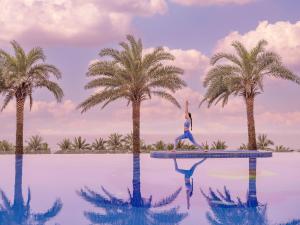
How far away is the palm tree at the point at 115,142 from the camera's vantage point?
28484 millimetres

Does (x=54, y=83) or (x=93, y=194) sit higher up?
(x=54, y=83)

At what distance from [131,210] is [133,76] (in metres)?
17.3

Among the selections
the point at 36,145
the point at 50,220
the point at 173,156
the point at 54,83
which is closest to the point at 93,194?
the point at 50,220

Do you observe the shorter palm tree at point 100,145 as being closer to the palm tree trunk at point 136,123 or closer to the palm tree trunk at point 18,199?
the palm tree trunk at point 136,123

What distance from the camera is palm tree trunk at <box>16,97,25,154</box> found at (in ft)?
81.4

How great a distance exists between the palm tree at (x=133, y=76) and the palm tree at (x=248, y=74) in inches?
91.4

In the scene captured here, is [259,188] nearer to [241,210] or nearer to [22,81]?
[241,210]

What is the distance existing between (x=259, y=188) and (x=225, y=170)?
4.10 metres

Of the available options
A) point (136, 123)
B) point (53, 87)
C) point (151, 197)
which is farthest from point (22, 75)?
point (151, 197)

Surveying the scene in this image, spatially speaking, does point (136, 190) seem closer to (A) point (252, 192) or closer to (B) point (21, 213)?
(A) point (252, 192)

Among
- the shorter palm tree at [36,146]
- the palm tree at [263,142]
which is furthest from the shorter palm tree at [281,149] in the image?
the shorter palm tree at [36,146]

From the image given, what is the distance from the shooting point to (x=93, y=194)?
380 inches

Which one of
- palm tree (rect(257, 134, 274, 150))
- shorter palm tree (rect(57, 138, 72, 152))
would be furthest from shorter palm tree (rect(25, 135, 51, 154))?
palm tree (rect(257, 134, 274, 150))

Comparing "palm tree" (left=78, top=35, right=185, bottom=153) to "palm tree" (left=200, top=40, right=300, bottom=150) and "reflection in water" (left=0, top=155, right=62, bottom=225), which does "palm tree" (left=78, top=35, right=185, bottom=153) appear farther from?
"reflection in water" (left=0, top=155, right=62, bottom=225)
